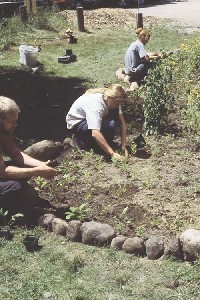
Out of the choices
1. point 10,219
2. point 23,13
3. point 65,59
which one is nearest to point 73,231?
point 10,219

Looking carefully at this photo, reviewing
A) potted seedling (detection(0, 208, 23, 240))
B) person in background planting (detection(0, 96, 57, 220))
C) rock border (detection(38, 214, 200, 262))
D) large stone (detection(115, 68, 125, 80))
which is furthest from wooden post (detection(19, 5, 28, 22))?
rock border (detection(38, 214, 200, 262))

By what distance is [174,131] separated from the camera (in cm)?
808

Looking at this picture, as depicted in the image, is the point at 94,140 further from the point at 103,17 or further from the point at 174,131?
the point at 103,17

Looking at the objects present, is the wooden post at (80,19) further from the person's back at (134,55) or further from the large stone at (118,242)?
the large stone at (118,242)

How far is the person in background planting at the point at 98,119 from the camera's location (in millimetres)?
7004

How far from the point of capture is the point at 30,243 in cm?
540

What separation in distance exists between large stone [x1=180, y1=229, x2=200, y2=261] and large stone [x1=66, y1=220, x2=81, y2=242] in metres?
1.06

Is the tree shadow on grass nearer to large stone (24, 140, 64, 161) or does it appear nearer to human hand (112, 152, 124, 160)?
large stone (24, 140, 64, 161)

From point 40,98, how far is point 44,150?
250 centimetres

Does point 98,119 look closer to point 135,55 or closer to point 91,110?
point 91,110

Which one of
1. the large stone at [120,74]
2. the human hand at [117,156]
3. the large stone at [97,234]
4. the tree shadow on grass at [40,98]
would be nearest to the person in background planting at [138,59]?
the large stone at [120,74]

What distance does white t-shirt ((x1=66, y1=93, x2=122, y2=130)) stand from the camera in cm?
705

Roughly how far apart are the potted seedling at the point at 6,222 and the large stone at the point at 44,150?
1450mm

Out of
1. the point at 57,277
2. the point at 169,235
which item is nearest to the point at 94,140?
the point at 169,235
